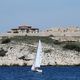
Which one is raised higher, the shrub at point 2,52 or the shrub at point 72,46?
the shrub at point 72,46

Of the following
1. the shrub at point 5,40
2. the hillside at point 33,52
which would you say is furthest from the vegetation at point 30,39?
the shrub at point 5,40

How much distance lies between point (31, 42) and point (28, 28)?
45134mm

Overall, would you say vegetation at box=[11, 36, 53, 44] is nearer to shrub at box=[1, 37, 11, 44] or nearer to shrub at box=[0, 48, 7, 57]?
shrub at box=[1, 37, 11, 44]

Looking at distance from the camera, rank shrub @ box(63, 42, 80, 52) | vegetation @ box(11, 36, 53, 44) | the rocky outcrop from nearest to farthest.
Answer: the rocky outcrop → shrub @ box(63, 42, 80, 52) → vegetation @ box(11, 36, 53, 44)

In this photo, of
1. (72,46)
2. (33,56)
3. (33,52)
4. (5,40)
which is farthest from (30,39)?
(33,56)

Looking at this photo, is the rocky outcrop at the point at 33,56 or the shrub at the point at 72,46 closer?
the rocky outcrop at the point at 33,56

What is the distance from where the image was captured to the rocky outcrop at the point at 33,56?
124 metres

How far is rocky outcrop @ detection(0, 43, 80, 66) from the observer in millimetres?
123500

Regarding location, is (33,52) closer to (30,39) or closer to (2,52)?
(2,52)

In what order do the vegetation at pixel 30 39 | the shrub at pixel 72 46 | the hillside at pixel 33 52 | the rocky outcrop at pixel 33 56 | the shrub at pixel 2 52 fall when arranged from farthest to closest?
the vegetation at pixel 30 39 → the shrub at pixel 72 46 → the shrub at pixel 2 52 → the hillside at pixel 33 52 → the rocky outcrop at pixel 33 56

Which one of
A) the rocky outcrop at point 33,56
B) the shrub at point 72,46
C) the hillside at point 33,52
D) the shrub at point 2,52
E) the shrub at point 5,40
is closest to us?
the rocky outcrop at point 33,56

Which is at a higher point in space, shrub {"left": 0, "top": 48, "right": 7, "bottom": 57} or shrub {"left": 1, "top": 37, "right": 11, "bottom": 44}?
shrub {"left": 1, "top": 37, "right": 11, "bottom": 44}

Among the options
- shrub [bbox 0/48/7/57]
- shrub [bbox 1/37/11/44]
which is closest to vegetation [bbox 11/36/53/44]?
shrub [bbox 1/37/11/44]

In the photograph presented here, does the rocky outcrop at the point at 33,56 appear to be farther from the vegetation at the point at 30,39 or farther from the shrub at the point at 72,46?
the vegetation at the point at 30,39
